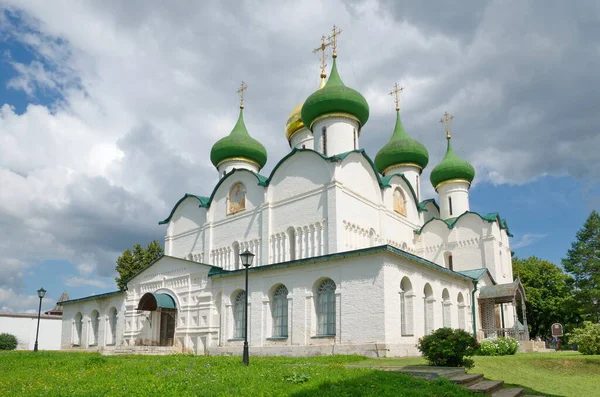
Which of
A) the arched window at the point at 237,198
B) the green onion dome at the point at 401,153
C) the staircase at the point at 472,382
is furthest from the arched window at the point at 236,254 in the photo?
the staircase at the point at 472,382

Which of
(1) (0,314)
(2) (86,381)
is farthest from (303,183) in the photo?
(1) (0,314)

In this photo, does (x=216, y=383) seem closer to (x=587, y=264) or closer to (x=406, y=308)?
(x=406, y=308)

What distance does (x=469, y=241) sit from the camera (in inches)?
966

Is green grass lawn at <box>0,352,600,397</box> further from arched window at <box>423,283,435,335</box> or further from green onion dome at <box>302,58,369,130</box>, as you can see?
green onion dome at <box>302,58,369,130</box>

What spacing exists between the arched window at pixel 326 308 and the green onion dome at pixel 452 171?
1290cm

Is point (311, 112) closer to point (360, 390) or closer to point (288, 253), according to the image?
point (288, 253)

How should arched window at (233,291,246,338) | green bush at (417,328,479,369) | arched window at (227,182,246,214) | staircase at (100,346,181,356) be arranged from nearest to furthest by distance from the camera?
1. green bush at (417,328,479,369)
2. arched window at (233,291,246,338)
3. staircase at (100,346,181,356)
4. arched window at (227,182,246,214)

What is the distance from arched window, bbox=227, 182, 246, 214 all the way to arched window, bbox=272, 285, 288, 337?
553 centimetres

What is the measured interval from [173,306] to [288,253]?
5073 millimetres

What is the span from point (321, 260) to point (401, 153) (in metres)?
12.6

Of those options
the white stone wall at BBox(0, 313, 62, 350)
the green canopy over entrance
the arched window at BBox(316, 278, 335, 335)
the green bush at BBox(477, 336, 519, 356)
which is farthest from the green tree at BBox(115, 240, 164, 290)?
A: the green bush at BBox(477, 336, 519, 356)

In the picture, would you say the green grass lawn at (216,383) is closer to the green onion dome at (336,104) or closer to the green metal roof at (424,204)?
the green onion dome at (336,104)

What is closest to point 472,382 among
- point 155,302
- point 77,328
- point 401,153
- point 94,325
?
point 155,302

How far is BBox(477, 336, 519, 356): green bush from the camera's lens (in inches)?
635
